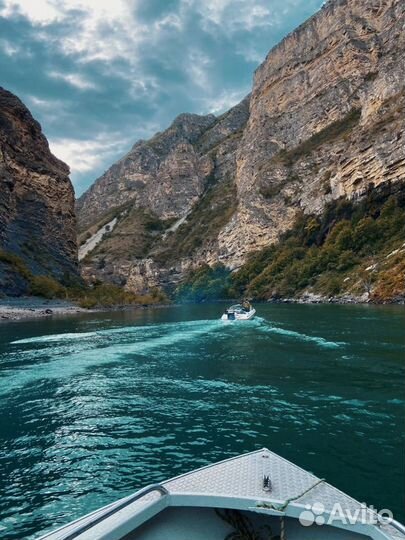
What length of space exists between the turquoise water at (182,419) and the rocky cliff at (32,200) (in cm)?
7569

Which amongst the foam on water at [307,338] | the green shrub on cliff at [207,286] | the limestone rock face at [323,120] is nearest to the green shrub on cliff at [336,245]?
the limestone rock face at [323,120]

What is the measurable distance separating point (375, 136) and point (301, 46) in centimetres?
9854

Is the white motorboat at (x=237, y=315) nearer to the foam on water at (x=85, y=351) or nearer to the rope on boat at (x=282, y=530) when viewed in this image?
the foam on water at (x=85, y=351)

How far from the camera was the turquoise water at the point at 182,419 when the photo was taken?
8.03 m

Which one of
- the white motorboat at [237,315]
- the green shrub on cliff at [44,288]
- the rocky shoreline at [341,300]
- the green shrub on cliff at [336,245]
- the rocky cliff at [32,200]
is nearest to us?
the white motorboat at [237,315]

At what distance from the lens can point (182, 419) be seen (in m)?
12.1

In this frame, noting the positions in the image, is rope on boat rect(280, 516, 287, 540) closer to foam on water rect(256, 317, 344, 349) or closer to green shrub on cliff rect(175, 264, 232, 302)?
foam on water rect(256, 317, 344, 349)

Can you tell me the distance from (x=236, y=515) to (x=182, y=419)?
7.25 metres

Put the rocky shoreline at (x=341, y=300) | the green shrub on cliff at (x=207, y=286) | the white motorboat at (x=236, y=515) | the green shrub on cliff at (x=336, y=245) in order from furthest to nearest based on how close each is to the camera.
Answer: the green shrub on cliff at (x=207, y=286) < the green shrub on cliff at (x=336, y=245) < the rocky shoreline at (x=341, y=300) < the white motorboat at (x=236, y=515)

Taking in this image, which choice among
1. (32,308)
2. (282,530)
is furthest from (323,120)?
(282,530)

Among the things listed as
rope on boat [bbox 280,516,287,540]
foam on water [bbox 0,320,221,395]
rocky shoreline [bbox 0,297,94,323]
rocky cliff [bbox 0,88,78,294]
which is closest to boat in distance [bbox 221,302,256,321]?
foam on water [bbox 0,320,221,395]

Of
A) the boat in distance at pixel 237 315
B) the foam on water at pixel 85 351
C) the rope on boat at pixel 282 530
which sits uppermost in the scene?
the rope on boat at pixel 282 530

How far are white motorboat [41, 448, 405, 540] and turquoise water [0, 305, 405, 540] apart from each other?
293 cm

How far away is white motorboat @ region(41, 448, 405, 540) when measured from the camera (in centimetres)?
436
